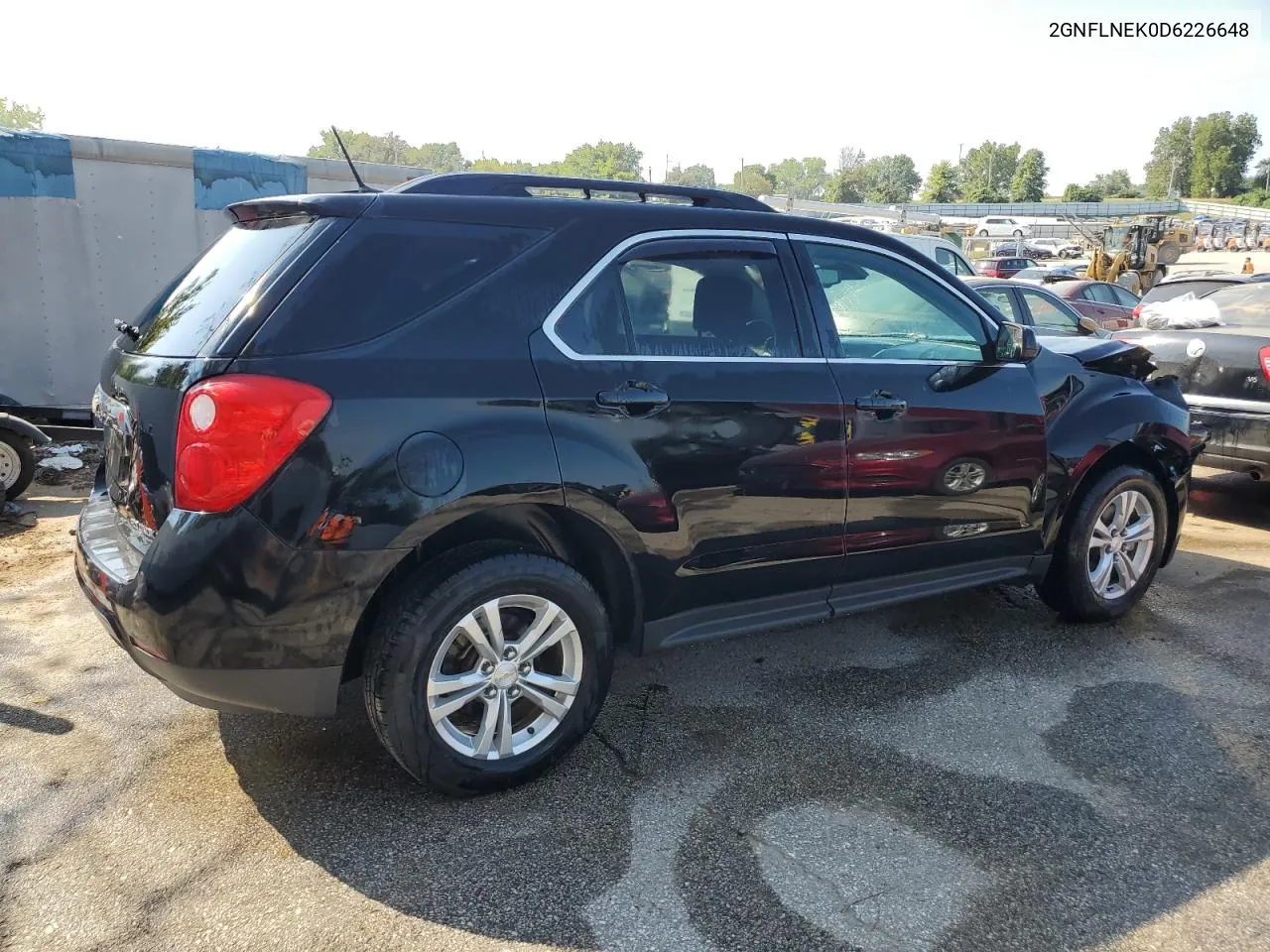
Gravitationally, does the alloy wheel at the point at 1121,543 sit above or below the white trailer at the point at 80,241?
below

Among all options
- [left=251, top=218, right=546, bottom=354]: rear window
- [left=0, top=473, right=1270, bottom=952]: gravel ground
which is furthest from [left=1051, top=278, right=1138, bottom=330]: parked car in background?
[left=251, top=218, right=546, bottom=354]: rear window

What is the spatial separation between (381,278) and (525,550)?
0.90 metres

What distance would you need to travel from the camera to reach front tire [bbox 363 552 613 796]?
8.95 feet

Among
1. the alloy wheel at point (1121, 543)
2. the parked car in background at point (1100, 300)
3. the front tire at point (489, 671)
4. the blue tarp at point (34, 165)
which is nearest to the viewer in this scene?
the front tire at point (489, 671)

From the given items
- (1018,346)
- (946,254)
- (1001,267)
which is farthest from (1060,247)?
(1018,346)

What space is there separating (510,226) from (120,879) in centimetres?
215

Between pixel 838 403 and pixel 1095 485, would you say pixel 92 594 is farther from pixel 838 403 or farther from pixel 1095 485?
pixel 1095 485

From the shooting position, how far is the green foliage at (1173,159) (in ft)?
411

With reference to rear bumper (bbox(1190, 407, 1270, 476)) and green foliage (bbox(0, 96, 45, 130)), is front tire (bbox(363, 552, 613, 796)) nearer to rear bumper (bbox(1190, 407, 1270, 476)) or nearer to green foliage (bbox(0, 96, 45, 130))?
rear bumper (bbox(1190, 407, 1270, 476))

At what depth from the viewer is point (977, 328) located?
13.2ft

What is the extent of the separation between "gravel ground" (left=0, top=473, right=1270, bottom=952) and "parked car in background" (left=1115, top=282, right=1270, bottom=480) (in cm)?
277

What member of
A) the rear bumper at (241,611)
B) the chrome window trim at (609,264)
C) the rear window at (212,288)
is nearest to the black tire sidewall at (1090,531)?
the chrome window trim at (609,264)

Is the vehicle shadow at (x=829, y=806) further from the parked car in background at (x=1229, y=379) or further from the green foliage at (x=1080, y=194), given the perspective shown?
the green foliage at (x=1080, y=194)

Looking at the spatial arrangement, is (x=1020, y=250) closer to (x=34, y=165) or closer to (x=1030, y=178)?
(x=34, y=165)
